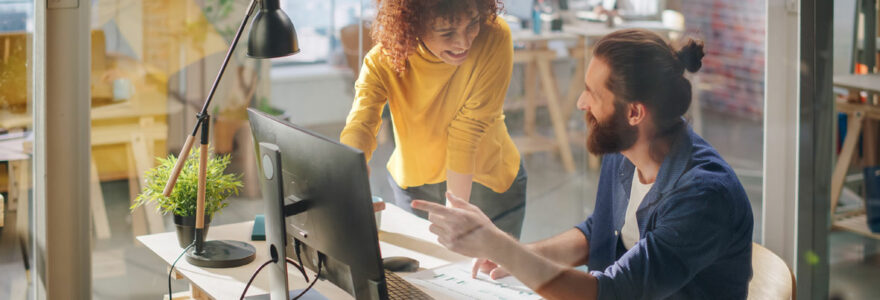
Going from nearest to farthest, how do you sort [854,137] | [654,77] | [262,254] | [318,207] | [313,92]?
[318,207] < [654,77] < [262,254] < [854,137] < [313,92]

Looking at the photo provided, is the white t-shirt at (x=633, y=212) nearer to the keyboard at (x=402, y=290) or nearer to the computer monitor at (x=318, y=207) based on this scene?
the keyboard at (x=402, y=290)

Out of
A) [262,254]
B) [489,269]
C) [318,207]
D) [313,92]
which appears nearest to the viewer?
[318,207]

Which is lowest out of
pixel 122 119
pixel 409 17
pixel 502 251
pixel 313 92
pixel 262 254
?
pixel 262 254

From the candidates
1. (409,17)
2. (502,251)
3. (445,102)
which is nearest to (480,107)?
(445,102)

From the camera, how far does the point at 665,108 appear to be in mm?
2068

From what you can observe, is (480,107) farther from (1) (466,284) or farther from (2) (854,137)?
(2) (854,137)

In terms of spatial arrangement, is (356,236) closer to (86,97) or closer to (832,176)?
(86,97)

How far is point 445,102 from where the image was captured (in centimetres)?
255

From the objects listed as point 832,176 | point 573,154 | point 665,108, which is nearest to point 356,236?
point 665,108

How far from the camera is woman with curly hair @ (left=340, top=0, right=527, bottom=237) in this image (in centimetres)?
248

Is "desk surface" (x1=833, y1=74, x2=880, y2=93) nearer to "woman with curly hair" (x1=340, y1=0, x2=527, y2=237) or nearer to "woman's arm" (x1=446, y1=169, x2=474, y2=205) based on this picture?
"woman with curly hair" (x1=340, y1=0, x2=527, y2=237)

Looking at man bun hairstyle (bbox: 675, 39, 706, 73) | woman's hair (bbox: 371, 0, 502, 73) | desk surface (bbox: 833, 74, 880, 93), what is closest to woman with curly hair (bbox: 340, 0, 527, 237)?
woman's hair (bbox: 371, 0, 502, 73)

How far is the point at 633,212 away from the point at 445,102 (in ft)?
2.18

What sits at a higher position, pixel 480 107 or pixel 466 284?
pixel 480 107
